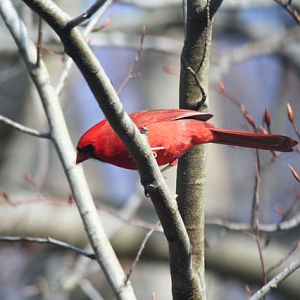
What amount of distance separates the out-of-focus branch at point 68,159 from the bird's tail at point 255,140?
613mm

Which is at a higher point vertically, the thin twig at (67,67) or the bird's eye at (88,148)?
the thin twig at (67,67)

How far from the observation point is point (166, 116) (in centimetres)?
325

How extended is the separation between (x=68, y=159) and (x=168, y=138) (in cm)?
42

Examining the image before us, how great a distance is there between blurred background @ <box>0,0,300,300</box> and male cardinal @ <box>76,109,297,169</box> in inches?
71.6

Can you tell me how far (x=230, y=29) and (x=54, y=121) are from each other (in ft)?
17.7

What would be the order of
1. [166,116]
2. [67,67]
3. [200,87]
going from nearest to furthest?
[200,87] → [166,116] → [67,67]

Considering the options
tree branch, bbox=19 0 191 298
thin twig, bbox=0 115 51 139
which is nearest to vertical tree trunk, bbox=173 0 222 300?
tree branch, bbox=19 0 191 298

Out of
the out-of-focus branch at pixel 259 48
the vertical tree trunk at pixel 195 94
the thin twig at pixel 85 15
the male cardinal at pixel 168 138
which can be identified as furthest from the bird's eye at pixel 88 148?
the out-of-focus branch at pixel 259 48

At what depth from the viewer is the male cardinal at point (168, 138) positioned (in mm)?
3137

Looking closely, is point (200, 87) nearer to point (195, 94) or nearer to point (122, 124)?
point (195, 94)

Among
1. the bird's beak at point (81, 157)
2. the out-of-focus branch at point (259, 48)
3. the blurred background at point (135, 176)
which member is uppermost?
the bird's beak at point (81, 157)

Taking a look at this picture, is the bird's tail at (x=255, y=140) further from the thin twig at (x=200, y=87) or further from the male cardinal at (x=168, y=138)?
the thin twig at (x=200, y=87)

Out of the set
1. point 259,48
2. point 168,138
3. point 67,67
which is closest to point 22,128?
point 67,67

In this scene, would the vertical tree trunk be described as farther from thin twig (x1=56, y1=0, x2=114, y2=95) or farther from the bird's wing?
thin twig (x1=56, y1=0, x2=114, y2=95)
